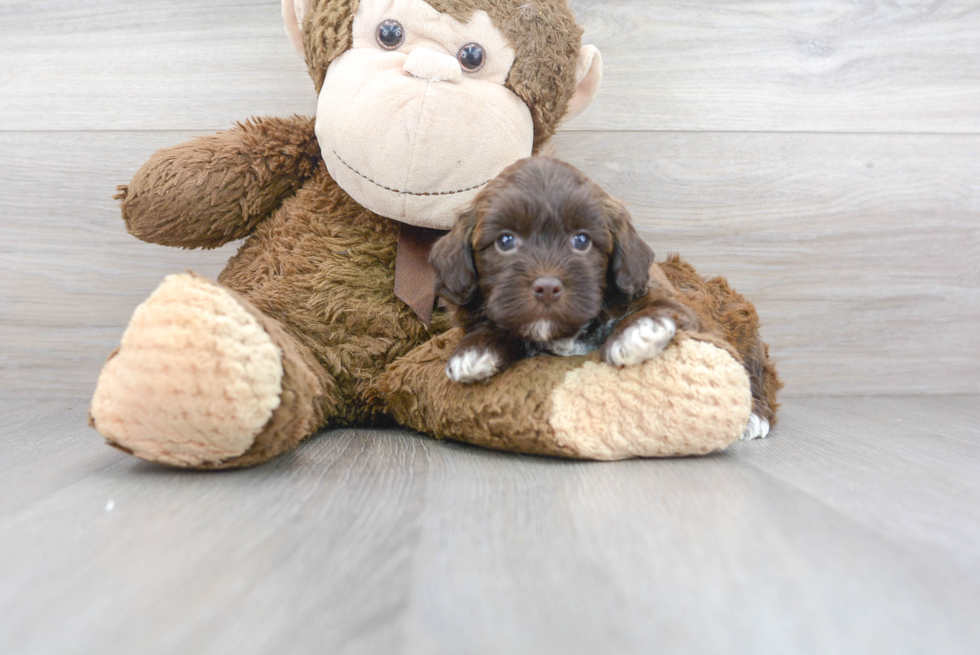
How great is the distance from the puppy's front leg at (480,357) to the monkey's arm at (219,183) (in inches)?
28.1

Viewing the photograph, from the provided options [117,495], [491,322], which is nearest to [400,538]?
[117,495]

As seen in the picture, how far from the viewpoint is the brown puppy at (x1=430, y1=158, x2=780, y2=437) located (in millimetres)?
1262

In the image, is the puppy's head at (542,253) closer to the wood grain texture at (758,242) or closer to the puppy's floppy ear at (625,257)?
the puppy's floppy ear at (625,257)

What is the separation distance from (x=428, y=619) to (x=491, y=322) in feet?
2.56

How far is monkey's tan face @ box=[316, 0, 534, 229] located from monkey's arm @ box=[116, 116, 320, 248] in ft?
0.71

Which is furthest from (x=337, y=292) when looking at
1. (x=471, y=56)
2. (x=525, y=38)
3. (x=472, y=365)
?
(x=525, y=38)

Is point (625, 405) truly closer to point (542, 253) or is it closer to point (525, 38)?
point (542, 253)

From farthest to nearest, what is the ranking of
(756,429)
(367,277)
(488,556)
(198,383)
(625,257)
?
1. (367,277)
2. (756,429)
3. (625,257)
4. (198,383)
5. (488,556)

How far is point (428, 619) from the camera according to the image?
0.72 meters

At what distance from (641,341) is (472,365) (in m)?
0.31

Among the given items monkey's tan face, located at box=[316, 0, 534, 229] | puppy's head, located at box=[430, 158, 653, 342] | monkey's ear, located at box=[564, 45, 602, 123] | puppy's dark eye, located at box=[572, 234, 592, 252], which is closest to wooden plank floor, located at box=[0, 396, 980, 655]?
puppy's head, located at box=[430, 158, 653, 342]

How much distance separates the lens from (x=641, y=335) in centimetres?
127

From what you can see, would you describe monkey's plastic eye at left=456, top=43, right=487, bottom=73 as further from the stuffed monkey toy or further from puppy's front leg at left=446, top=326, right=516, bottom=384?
puppy's front leg at left=446, top=326, right=516, bottom=384

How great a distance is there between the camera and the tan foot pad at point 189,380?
1109 mm
